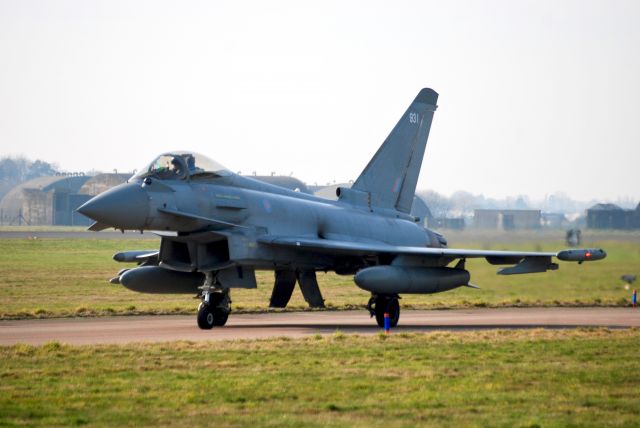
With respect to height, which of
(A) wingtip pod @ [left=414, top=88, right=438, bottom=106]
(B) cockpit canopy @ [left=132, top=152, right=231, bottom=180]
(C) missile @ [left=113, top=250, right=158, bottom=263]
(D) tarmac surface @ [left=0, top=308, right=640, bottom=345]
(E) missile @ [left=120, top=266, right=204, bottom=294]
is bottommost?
(D) tarmac surface @ [left=0, top=308, right=640, bottom=345]

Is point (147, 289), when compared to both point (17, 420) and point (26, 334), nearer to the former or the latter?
point (26, 334)

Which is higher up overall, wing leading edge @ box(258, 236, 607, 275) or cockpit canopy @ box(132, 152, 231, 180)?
cockpit canopy @ box(132, 152, 231, 180)

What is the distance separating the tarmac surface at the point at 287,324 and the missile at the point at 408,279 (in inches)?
30.8

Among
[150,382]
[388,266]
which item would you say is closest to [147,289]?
[388,266]

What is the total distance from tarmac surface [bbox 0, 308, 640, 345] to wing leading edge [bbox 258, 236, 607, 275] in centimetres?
123

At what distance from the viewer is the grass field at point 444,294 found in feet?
79.0

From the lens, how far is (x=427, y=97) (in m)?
26.1

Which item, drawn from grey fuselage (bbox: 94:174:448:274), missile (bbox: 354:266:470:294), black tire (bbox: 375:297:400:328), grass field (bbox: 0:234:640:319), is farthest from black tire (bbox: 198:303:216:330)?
grass field (bbox: 0:234:640:319)

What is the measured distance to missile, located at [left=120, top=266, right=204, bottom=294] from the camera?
21891 mm

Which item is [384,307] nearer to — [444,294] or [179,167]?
[179,167]

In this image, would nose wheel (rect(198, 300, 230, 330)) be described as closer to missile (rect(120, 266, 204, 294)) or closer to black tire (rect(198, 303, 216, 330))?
black tire (rect(198, 303, 216, 330))

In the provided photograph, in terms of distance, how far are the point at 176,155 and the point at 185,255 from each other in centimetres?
207

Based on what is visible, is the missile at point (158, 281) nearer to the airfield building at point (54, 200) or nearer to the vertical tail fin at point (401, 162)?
the vertical tail fin at point (401, 162)

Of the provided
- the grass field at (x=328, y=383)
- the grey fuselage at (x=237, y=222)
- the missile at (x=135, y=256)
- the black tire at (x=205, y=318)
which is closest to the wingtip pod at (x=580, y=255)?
the grass field at (x=328, y=383)
